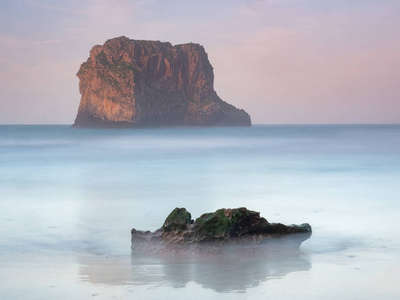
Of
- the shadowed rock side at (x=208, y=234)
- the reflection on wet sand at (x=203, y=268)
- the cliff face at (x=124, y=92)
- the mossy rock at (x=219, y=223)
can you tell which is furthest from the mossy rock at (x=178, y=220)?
the cliff face at (x=124, y=92)

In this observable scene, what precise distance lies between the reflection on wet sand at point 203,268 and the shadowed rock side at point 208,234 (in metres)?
0.12

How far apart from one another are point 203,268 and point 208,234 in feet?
2.05

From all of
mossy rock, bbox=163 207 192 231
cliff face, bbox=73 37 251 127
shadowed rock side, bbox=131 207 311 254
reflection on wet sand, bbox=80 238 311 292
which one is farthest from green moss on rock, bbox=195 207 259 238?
cliff face, bbox=73 37 251 127

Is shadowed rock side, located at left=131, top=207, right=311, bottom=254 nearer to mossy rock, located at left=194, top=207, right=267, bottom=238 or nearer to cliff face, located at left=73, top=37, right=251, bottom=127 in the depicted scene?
mossy rock, located at left=194, top=207, right=267, bottom=238

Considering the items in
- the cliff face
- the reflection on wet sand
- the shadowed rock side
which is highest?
the cliff face

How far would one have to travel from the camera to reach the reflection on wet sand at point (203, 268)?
5168 millimetres

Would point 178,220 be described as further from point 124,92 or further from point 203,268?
point 124,92

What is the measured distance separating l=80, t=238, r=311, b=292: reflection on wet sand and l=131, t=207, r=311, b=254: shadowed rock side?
12cm

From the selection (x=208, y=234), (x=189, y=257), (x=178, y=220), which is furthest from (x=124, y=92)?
(x=189, y=257)

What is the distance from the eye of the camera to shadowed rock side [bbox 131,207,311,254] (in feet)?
20.3

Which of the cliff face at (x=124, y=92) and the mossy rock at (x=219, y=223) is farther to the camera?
the cliff face at (x=124, y=92)

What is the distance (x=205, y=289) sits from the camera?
16.1ft

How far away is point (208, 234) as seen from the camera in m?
6.18

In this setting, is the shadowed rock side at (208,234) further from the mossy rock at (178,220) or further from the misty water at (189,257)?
the misty water at (189,257)
